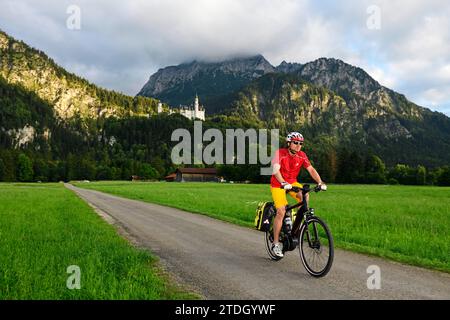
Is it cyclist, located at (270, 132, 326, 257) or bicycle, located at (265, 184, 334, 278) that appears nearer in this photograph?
bicycle, located at (265, 184, 334, 278)

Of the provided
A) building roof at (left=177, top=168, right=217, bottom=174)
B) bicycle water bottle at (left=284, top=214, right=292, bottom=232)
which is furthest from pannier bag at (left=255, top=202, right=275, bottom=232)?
building roof at (left=177, top=168, right=217, bottom=174)

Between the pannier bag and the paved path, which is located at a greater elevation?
the pannier bag

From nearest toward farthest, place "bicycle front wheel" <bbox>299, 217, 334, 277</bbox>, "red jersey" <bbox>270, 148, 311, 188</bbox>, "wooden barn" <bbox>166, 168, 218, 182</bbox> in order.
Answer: "bicycle front wheel" <bbox>299, 217, 334, 277</bbox>, "red jersey" <bbox>270, 148, 311, 188</bbox>, "wooden barn" <bbox>166, 168, 218, 182</bbox>

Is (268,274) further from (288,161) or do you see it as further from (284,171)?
(288,161)

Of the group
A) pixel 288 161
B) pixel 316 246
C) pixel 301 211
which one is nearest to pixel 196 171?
pixel 288 161

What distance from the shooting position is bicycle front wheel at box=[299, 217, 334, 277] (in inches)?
327

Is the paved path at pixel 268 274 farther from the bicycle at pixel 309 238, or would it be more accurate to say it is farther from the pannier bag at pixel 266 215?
the pannier bag at pixel 266 215

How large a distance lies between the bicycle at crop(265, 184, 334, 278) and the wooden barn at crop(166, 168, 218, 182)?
560 feet

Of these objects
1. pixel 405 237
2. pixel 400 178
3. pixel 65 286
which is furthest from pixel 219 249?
pixel 400 178

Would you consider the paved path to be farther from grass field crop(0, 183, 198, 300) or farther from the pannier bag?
the pannier bag

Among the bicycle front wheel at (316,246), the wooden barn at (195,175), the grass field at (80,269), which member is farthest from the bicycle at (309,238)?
the wooden barn at (195,175)

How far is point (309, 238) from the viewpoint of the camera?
8.98 m
